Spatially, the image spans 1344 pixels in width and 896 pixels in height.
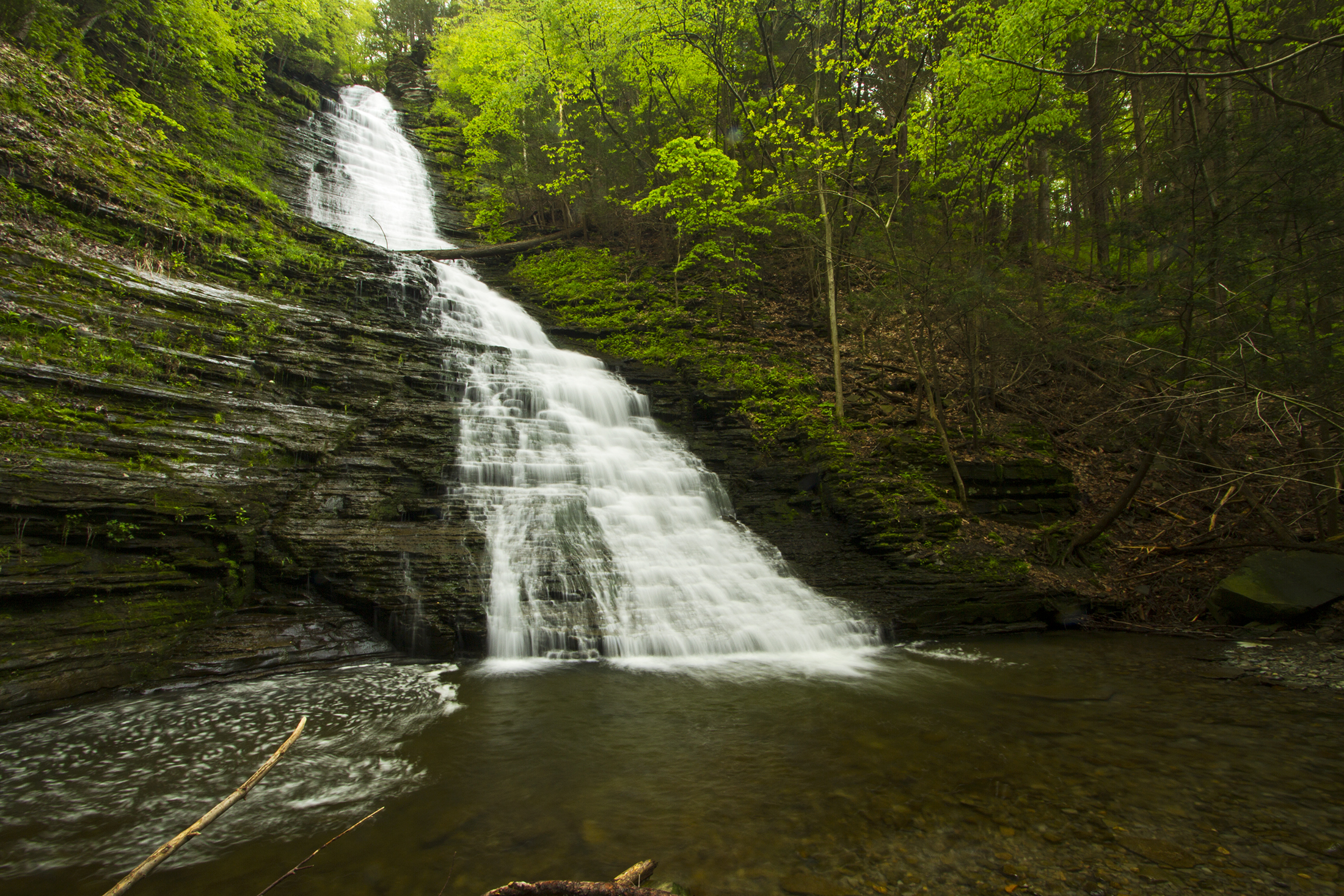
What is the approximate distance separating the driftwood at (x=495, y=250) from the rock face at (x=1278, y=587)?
16748 millimetres

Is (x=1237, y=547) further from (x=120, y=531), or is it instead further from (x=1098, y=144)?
(x=120, y=531)

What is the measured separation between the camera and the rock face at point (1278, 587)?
7055 mm

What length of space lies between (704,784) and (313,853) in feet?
7.48

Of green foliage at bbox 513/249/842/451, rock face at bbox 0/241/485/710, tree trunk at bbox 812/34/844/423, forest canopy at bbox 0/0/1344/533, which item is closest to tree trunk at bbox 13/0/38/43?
forest canopy at bbox 0/0/1344/533

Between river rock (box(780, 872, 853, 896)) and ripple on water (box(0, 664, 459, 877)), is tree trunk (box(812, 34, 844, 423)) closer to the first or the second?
ripple on water (box(0, 664, 459, 877))

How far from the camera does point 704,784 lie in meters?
3.83

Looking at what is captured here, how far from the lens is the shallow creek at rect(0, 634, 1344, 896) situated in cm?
296

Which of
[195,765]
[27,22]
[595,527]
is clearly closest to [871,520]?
[595,527]

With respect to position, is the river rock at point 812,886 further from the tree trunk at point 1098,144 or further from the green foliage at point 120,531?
the tree trunk at point 1098,144

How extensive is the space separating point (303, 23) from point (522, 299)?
40.2 feet

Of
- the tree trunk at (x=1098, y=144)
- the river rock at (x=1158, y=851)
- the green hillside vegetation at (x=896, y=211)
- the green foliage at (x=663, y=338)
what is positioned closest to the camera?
the river rock at (x=1158, y=851)

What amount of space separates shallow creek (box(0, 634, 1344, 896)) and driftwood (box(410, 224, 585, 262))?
12421 millimetres

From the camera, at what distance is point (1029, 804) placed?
137 inches

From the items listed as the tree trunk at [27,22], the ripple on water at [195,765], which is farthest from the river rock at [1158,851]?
the tree trunk at [27,22]
